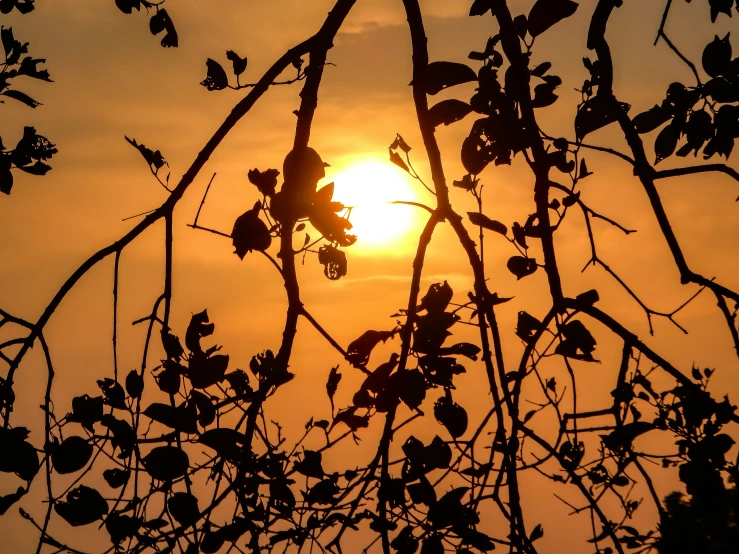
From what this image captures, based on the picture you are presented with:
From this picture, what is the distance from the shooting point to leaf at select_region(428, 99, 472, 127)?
332 centimetres

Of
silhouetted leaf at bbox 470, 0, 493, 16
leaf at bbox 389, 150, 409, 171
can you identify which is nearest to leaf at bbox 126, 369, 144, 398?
leaf at bbox 389, 150, 409, 171

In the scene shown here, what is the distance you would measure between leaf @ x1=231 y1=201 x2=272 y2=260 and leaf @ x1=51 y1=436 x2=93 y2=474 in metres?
0.79

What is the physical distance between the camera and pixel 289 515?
3.37m

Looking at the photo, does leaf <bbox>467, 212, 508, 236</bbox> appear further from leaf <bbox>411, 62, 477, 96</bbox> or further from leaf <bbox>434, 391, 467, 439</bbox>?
leaf <bbox>434, 391, 467, 439</bbox>

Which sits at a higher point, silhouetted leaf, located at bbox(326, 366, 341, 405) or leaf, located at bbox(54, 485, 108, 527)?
silhouetted leaf, located at bbox(326, 366, 341, 405)

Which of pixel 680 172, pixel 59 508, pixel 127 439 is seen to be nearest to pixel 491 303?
pixel 680 172

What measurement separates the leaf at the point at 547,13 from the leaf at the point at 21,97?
6.29ft

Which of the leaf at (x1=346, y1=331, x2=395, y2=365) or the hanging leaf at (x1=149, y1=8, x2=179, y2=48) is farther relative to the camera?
the hanging leaf at (x1=149, y1=8, x2=179, y2=48)

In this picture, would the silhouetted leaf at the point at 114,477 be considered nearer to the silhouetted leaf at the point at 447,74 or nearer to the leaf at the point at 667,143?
the silhouetted leaf at the point at 447,74

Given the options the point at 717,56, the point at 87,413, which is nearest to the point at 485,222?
the point at 717,56

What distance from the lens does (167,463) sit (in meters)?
3.05

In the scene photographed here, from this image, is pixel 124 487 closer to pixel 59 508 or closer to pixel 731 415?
pixel 59 508

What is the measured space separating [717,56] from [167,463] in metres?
2.17

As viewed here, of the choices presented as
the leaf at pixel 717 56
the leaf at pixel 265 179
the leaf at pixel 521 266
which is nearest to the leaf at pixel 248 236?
the leaf at pixel 265 179
